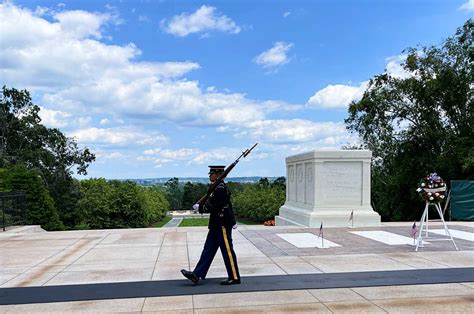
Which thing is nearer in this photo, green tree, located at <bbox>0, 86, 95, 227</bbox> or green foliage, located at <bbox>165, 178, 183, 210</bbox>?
green tree, located at <bbox>0, 86, 95, 227</bbox>

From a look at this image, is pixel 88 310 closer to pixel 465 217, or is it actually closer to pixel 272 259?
pixel 272 259

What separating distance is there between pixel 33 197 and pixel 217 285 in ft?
93.7

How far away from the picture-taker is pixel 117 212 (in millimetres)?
52938

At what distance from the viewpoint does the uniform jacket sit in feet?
22.5

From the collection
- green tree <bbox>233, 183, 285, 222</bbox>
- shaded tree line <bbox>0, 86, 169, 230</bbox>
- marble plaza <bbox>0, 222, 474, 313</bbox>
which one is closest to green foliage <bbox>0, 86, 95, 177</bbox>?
shaded tree line <bbox>0, 86, 169, 230</bbox>

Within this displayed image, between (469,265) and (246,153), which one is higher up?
(246,153)

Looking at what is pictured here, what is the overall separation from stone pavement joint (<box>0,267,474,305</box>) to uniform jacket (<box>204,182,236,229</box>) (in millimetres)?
908

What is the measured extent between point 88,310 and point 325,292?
306cm

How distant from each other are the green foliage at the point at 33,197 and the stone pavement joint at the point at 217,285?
82.6 ft

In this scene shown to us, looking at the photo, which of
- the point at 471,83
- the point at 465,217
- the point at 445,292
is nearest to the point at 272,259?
the point at 445,292

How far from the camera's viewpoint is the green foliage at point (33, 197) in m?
30.4

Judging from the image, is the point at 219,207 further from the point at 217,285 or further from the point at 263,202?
the point at 263,202

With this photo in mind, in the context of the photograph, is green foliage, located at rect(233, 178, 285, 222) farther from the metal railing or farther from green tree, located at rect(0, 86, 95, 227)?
the metal railing

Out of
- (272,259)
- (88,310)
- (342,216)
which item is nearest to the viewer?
(88,310)
